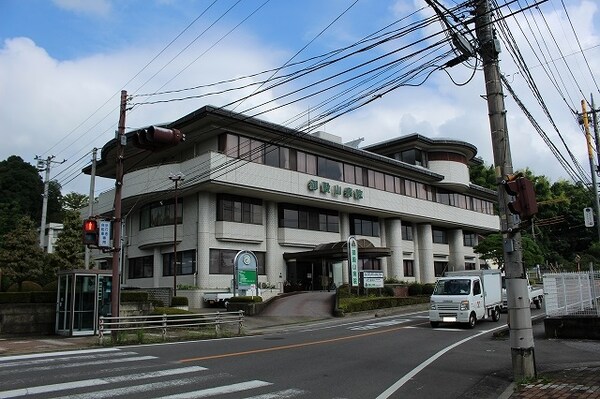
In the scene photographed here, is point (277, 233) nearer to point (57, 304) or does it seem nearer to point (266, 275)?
point (266, 275)

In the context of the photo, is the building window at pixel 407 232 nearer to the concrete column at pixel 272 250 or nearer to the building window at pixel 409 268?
the building window at pixel 409 268

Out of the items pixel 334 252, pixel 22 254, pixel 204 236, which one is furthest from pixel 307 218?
pixel 22 254

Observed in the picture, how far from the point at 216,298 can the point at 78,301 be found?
1223cm

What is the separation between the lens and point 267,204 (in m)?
35.3

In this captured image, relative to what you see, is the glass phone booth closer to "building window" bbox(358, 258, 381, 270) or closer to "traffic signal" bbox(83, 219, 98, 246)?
"traffic signal" bbox(83, 219, 98, 246)

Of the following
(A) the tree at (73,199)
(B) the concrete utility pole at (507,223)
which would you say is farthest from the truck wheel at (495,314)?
(A) the tree at (73,199)

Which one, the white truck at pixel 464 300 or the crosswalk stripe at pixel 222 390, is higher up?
the white truck at pixel 464 300

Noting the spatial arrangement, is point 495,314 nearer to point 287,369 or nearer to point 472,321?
point 472,321

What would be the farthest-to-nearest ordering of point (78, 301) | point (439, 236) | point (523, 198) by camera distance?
point (439, 236) < point (78, 301) < point (523, 198)

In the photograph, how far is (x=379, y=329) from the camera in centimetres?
2030

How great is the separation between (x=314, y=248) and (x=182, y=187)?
11.4 metres

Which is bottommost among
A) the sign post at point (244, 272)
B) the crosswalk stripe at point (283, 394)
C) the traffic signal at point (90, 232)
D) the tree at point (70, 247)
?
the crosswalk stripe at point (283, 394)

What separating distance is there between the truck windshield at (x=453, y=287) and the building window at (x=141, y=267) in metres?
21.8

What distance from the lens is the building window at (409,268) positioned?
1838 inches
